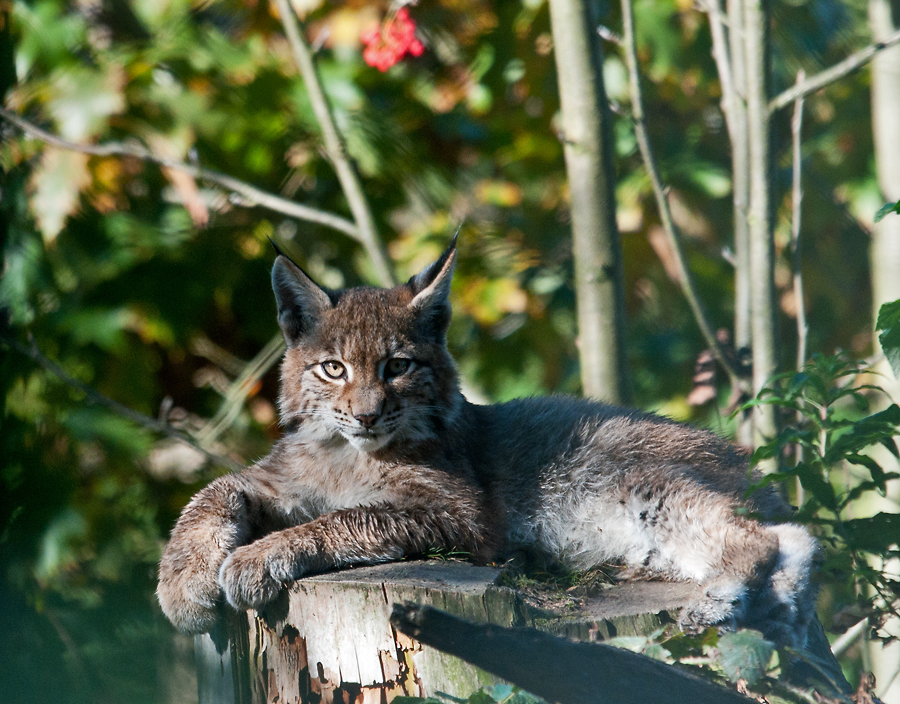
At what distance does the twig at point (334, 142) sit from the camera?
18.4 feet

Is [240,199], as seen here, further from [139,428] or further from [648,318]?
[648,318]

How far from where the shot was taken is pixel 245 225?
281 inches

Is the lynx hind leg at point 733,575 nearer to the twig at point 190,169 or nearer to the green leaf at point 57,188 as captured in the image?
the twig at point 190,169

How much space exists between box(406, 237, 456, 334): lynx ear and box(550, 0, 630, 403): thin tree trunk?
1.28m

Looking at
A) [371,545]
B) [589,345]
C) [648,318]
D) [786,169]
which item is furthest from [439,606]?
[786,169]

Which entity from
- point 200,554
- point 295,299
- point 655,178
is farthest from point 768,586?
point 655,178

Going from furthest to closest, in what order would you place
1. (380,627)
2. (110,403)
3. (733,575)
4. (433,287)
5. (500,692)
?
(110,403), (433,287), (733,575), (380,627), (500,692)

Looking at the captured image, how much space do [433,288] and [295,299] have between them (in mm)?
629

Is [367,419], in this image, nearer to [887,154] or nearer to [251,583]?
[251,583]

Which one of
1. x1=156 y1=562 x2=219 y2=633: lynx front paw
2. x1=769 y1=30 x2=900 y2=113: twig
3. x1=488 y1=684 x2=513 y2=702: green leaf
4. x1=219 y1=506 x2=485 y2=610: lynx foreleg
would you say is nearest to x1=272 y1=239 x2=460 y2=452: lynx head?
x1=219 y1=506 x2=485 y2=610: lynx foreleg

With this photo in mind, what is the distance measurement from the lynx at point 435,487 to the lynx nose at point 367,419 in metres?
0.01

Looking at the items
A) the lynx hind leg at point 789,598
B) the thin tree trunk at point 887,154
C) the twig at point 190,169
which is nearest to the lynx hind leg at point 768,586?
the lynx hind leg at point 789,598

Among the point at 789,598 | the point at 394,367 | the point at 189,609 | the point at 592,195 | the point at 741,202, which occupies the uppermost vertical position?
the point at 592,195

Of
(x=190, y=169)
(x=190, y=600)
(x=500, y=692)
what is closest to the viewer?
(x=500, y=692)
